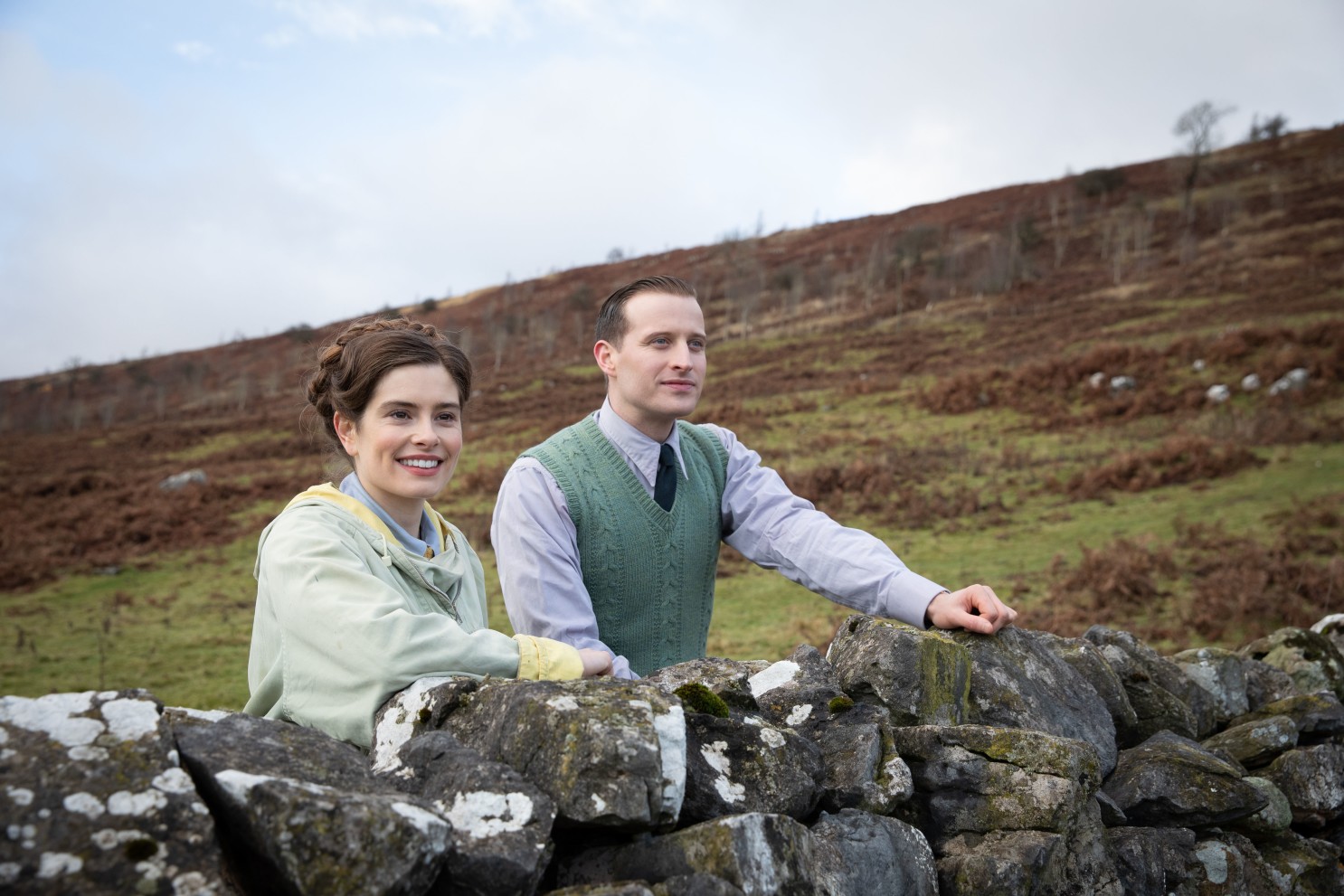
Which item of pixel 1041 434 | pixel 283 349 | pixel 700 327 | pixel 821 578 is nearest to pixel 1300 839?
pixel 821 578

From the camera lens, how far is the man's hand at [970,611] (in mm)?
3324

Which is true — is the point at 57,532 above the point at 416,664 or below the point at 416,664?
below

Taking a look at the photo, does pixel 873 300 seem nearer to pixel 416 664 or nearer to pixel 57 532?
pixel 57 532

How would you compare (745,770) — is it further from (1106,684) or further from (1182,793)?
(1106,684)

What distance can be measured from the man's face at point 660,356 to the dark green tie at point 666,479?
155 mm

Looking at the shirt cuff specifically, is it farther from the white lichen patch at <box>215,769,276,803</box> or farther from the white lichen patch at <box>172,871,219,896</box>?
the white lichen patch at <box>172,871,219,896</box>

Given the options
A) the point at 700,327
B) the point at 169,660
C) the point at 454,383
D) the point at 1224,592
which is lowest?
the point at 169,660

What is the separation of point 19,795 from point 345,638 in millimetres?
823

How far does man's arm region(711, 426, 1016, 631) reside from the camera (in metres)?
3.44

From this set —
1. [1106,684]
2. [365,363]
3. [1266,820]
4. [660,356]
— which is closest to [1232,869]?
[1266,820]

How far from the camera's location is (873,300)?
55.8 meters

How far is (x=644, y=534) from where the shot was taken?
3605mm

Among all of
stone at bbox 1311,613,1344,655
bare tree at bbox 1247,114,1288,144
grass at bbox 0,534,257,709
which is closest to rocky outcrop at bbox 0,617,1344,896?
stone at bbox 1311,613,1344,655

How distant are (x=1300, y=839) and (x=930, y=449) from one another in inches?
756
